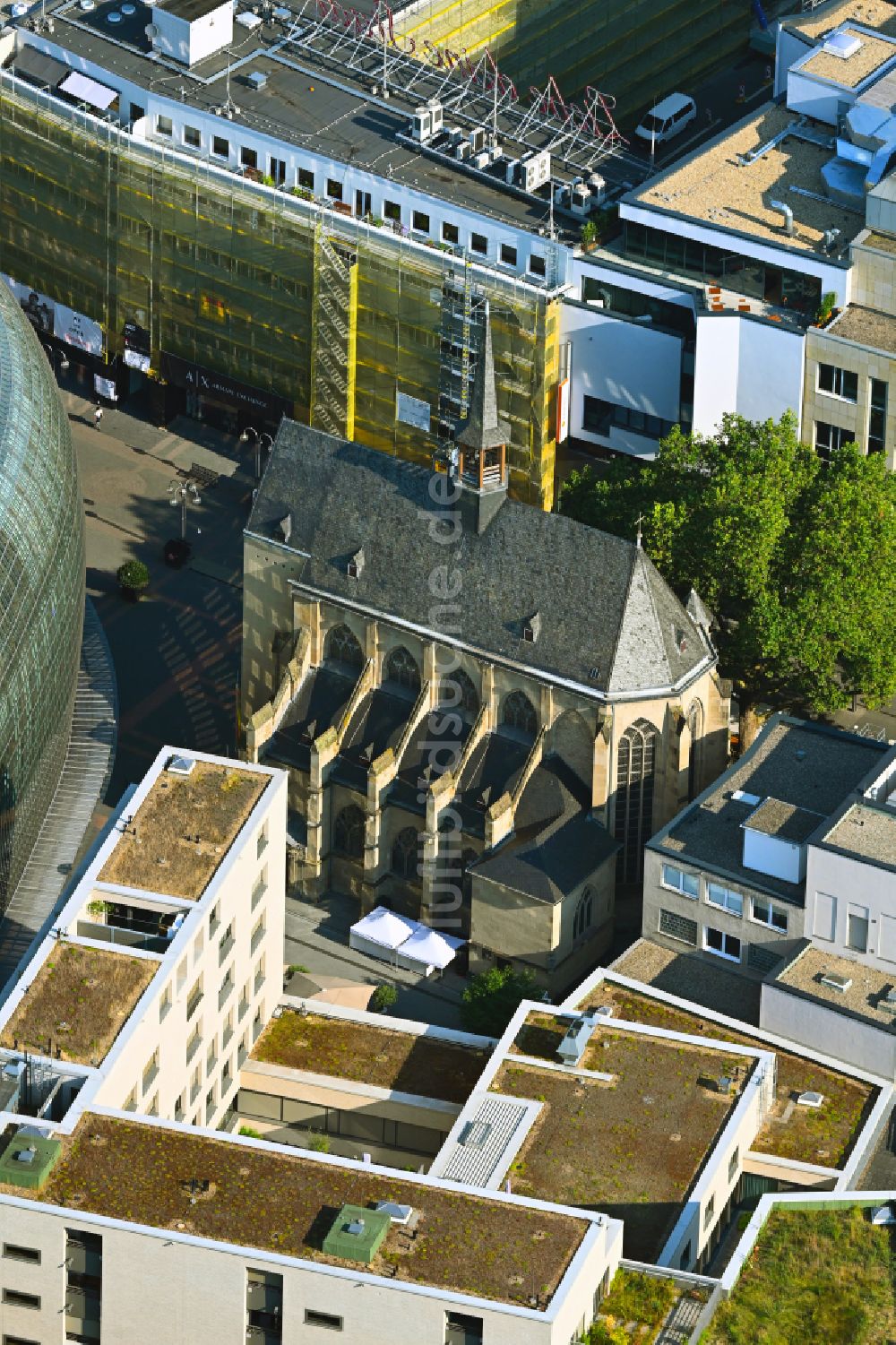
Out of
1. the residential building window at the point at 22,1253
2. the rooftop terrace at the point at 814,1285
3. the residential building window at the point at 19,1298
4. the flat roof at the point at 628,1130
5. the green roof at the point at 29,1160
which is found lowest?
the flat roof at the point at 628,1130

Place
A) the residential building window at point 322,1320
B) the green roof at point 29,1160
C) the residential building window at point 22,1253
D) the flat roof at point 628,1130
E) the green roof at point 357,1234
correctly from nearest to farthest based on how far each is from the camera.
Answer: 1. the green roof at point 357,1234
2. the residential building window at point 322,1320
3. the green roof at point 29,1160
4. the residential building window at point 22,1253
5. the flat roof at point 628,1130

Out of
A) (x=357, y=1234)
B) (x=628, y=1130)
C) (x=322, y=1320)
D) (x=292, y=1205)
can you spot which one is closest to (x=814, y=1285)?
(x=628, y=1130)

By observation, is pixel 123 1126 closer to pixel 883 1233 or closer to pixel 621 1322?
pixel 621 1322

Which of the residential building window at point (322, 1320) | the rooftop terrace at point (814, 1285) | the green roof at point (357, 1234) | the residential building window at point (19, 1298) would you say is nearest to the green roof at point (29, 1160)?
the residential building window at point (19, 1298)

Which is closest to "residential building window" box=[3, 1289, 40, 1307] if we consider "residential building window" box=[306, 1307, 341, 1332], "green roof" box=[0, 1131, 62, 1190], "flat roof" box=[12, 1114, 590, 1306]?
"flat roof" box=[12, 1114, 590, 1306]

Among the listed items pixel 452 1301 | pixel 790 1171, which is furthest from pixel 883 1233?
pixel 452 1301

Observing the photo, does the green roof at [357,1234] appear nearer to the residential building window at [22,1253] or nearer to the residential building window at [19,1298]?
the residential building window at [22,1253]

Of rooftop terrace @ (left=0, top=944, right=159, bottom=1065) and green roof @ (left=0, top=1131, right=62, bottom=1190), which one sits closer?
green roof @ (left=0, top=1131, right=62, bottom=1190)

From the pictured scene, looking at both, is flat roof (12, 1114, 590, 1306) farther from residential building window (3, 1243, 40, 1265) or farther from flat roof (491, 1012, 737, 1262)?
A: flat roof (491, 1012, 737, 1262)
